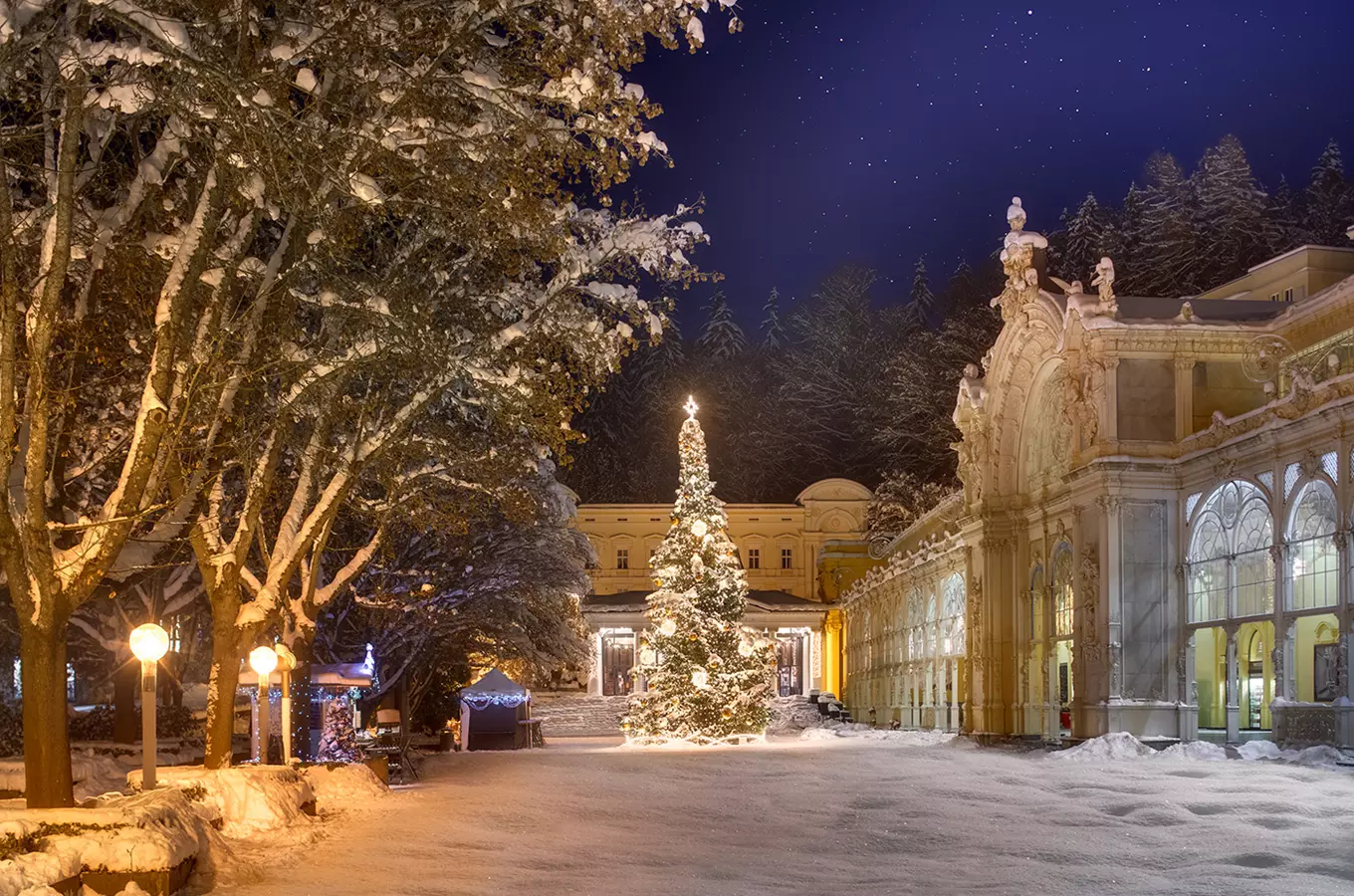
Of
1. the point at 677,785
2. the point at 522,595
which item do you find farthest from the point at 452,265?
the point at 522,595

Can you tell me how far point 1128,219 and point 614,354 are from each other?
73.4 meters

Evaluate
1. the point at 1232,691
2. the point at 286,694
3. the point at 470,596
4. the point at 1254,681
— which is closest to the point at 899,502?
the point at 470,596

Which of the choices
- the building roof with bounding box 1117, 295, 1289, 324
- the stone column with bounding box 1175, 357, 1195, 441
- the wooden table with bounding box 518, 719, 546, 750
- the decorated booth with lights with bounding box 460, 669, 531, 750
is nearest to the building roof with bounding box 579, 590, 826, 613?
the wooden table with bounding box 518, 719, 546, 750

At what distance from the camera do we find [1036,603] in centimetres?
4225

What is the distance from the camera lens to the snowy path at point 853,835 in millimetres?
12188

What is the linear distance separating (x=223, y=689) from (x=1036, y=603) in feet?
93.4

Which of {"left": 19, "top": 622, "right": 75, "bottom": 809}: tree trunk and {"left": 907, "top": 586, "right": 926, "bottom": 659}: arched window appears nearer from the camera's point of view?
{"left": 19, "top": 622, "right": 75, "bottom": 809}: tree trunk

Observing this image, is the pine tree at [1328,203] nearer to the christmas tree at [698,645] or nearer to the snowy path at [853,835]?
the christmas tree at [698,645]

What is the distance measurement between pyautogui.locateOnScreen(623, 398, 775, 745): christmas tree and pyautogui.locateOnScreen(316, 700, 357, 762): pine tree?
1720 centimetres

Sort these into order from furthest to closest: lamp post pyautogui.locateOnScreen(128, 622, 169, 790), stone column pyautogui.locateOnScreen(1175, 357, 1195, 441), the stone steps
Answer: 1. the stone steps
2. stone column pyautogui.locateOnScreen(1175, 357, 1195, 441)
3. lamp post pyautogui.locateOnScreen(128, 622, 169, 790)

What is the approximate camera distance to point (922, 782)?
24.3 m

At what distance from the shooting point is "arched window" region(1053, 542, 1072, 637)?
39219mm

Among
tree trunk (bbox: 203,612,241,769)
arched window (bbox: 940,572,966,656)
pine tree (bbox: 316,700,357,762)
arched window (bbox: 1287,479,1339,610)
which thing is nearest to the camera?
tree trunk (bbox: 203,612,241,769)

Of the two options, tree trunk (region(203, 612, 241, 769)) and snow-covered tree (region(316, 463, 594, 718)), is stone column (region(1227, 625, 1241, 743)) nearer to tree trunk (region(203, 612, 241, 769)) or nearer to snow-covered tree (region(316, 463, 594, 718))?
snow-covered tree (region(316, 463, 594, 718))
